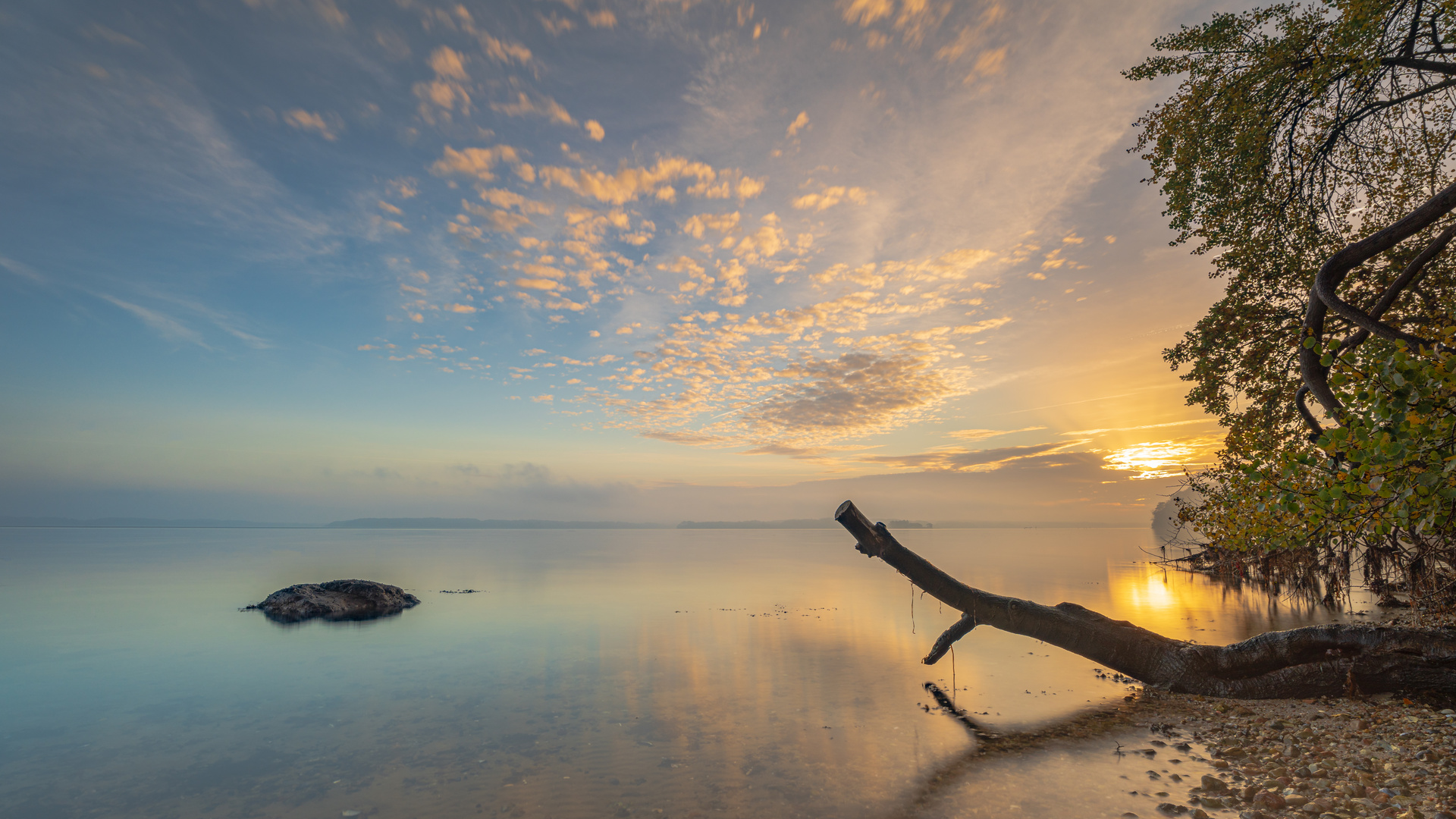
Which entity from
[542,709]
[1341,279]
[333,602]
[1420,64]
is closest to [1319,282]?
[1341,279]

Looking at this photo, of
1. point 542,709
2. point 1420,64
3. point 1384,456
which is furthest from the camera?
point 542,709

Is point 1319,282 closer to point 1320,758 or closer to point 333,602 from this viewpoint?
point 1320,758

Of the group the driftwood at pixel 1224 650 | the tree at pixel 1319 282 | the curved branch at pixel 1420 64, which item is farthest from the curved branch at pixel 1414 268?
the driftwood at pixel 1224 650

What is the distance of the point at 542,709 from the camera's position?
14117mm

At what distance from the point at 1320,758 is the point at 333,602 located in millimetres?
33427

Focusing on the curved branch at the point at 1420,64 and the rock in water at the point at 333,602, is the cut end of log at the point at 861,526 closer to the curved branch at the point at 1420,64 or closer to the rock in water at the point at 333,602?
the curved branch at the point at 1420,64

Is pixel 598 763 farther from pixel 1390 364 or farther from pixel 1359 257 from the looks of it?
pixel 1359 257

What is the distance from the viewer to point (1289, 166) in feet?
39.0

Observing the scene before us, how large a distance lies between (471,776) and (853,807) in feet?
21.9

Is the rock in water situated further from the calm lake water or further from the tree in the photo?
the tree

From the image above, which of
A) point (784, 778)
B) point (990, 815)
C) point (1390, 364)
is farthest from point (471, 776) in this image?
point (1390, 364)

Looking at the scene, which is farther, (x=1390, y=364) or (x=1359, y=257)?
(x=1359, y=257)

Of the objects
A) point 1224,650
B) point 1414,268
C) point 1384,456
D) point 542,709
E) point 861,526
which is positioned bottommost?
point 542,709

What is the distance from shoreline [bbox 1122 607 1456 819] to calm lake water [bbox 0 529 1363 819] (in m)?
0.82
